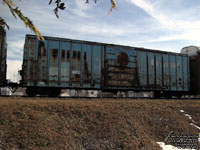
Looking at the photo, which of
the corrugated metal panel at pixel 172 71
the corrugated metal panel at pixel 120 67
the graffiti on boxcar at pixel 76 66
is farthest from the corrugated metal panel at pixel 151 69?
the graffiti on boxcar at pixel 76 66

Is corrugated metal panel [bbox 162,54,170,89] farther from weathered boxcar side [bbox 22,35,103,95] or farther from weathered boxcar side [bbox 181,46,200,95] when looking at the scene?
weathered boxcar side [bbox 22,35,103,95]

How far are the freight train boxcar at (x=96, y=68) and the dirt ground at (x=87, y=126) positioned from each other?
14.8 feet

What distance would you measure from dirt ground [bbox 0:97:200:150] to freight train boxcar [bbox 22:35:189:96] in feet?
14.8

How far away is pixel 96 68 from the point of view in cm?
1453

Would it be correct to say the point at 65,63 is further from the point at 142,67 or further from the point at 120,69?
the point at 142,67

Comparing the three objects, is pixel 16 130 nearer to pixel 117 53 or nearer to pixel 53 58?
pixel 53 58

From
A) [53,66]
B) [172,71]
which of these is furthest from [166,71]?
[53,66]

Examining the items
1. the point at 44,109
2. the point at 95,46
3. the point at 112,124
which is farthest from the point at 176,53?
the point at 44,109

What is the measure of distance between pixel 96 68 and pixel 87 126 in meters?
7.22

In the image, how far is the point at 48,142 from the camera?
644 centimetres

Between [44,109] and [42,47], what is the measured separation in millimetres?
6115

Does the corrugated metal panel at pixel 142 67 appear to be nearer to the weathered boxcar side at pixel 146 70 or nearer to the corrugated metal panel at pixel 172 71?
the weathered boxcar side at pixel 146 70

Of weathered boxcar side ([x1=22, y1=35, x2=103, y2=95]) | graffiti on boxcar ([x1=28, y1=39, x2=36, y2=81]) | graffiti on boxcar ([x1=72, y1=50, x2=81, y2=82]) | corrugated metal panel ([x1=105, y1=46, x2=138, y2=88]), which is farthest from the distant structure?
graffiti on boxcar ([x1=28, y1=39, x2=36, y2=81])

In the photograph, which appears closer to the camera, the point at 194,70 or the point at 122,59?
the point at 122,59
